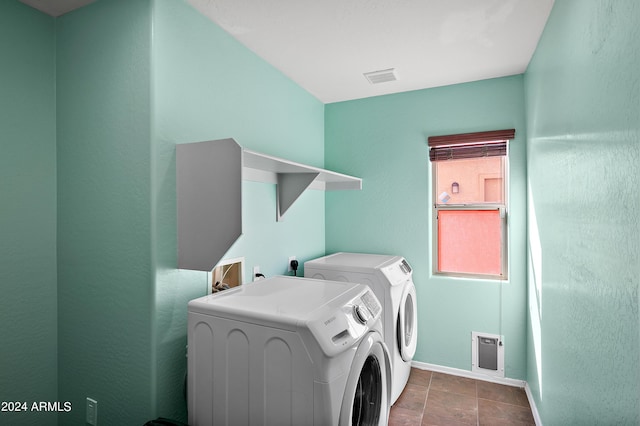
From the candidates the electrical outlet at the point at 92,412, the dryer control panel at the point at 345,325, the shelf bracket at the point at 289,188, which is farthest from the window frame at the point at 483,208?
the electrical outlet at the point at 92,412

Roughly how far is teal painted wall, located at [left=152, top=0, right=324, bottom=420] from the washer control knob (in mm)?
695

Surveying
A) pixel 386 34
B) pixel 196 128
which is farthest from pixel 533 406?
pixel 196 128

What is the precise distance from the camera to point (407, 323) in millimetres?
2688

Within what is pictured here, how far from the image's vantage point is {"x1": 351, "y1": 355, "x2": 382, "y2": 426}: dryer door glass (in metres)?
1.53

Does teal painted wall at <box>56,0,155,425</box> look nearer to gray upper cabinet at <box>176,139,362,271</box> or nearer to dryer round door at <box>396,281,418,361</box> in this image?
gray upper cabinet at <box>176,139,362,271</box>

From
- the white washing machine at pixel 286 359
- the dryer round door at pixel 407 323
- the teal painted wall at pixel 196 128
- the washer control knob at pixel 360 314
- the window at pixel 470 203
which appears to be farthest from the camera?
the window at pixel 470 203

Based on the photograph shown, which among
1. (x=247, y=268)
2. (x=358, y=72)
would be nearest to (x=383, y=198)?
(x=358, y=72)

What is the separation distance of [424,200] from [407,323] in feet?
3.43

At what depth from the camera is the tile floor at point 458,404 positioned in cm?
223

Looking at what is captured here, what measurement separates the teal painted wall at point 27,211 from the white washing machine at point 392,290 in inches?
62.9

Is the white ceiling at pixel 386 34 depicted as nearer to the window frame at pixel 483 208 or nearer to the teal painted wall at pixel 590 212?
the teal painted wall at pixel 590 212

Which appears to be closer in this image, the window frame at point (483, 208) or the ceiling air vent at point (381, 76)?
the ceiling air vent at point (381, 76)

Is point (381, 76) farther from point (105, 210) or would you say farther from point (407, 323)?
point (105, 210)

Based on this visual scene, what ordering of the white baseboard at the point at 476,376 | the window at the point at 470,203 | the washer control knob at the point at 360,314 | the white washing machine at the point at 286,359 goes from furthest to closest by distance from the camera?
the window at the point at 470,203, the white baseboard at the point at 476,376, the washer control knob at the point at 360,314, the white washing machine at the point at 286,359
